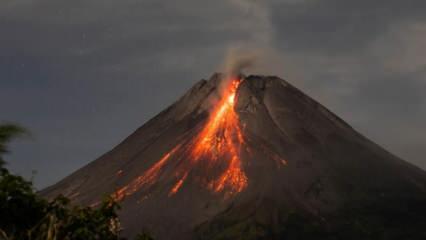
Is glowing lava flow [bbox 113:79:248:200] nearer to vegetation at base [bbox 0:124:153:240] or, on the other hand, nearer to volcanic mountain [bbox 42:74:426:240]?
volcanic mountain [bbox 42:74:426:240]

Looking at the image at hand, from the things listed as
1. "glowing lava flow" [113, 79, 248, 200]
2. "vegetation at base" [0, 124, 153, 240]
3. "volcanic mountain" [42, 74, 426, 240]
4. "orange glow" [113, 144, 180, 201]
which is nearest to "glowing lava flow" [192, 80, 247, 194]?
"glowing lava flow" [113, 79, 248, 200]

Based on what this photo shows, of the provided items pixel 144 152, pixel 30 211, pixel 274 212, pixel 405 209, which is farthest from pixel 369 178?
pixel 30 211

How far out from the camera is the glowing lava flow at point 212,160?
181125 millimetres

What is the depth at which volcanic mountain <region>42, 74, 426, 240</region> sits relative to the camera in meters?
170

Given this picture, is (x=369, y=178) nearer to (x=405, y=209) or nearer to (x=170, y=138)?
(x=405, y=209)

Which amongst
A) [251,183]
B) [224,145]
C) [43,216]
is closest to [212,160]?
[224,145]

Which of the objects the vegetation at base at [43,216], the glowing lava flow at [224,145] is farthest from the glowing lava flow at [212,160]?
the vegetation at base at [43,216]

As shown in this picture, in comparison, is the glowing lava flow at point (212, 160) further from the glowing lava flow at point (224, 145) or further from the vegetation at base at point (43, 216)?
the vegetation at base at point (43, 216)

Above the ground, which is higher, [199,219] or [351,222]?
[199,219]

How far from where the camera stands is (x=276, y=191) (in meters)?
181

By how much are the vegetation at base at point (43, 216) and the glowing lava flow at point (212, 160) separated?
520 feet

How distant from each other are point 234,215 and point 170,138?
2716 centimetres

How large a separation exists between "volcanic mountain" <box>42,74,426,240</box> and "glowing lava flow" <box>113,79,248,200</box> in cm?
17

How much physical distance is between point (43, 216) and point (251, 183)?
163261 mm
